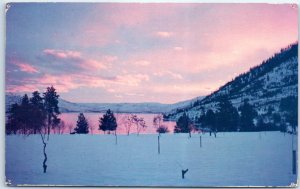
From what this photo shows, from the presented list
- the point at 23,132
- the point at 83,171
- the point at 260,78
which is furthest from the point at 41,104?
the point at 260,78

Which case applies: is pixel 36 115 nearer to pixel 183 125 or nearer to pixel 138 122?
pixel 138 122

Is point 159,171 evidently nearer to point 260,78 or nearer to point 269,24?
point 260,78

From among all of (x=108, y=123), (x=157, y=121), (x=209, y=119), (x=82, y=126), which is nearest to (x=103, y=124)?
(x=108, y=123)

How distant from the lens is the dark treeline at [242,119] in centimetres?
344

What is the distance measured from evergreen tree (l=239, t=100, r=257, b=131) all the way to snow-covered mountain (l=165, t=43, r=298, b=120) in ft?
0.10

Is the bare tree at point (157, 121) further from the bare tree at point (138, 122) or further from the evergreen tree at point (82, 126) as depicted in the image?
the evergreen tree at point (82, 126)

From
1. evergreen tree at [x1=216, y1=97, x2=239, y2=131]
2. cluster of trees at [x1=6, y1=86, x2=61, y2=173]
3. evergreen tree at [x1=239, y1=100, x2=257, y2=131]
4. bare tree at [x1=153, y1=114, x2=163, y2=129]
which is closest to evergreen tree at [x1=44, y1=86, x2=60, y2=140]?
cluster of trees at [x1=6, y1=86, x2=61, y2=173]

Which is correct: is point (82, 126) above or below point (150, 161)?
above

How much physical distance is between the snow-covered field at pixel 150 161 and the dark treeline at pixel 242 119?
6 cm

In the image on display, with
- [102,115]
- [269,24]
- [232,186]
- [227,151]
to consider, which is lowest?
[232,186]

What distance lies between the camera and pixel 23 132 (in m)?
3.48

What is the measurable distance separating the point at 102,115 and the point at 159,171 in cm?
56

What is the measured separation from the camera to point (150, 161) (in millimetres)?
3510

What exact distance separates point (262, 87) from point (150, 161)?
3.11 feet
